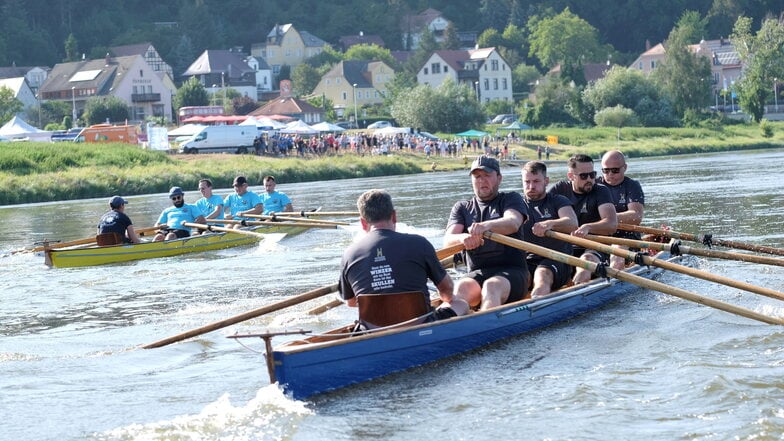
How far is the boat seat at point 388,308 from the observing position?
948cm

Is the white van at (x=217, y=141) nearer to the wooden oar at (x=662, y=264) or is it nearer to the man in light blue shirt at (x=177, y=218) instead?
the man in light blue shirt at (x=177, y=218)

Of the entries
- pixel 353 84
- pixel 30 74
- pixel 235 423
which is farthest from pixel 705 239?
pixel 30 74

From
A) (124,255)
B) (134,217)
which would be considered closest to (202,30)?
(134,217)

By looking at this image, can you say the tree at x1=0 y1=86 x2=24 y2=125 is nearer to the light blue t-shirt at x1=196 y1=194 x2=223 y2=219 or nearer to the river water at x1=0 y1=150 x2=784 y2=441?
the light blue t-shirt at x1=196 y1=194 x2=223 y2=219

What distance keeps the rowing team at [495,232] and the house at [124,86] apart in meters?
104

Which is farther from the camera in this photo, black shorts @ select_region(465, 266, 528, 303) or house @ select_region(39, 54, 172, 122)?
house @ select_region(39, 54, 172, 122)

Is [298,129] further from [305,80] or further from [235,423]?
[235,423]

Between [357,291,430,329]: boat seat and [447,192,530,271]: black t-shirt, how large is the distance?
1673 millimetres

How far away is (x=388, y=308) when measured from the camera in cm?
956

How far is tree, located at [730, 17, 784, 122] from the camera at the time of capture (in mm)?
91500

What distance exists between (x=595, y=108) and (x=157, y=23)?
8236 centimetres

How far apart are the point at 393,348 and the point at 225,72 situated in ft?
431

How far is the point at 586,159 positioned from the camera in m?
13.1

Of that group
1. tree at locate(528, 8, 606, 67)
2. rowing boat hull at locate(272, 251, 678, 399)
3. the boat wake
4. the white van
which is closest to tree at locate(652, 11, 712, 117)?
the white van
